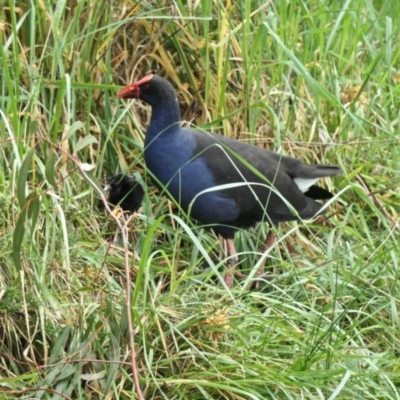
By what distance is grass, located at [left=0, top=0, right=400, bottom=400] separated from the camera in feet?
9.75

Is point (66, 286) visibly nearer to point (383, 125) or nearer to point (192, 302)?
point (192, 302)

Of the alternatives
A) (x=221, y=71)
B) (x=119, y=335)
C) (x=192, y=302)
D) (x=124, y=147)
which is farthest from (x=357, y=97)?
(x=119, y=335)

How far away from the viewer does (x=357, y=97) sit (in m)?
4.49

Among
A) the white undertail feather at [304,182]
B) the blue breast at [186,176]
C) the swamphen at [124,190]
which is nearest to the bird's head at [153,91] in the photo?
the blue breast at [186,176]

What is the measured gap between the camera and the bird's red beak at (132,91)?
414 centimetres

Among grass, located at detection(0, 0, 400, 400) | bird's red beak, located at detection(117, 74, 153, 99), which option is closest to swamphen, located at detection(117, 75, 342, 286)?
bird's red beak, located at detection(117, 74, 153, 99)

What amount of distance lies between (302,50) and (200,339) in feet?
6.36

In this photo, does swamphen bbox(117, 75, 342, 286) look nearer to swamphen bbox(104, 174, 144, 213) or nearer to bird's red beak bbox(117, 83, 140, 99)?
bird's red beak bbox(117, 83, 140, 99)

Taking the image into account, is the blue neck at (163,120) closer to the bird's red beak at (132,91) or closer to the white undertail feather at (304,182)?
the bird's red beak at (132,91)

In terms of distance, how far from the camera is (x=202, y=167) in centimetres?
421

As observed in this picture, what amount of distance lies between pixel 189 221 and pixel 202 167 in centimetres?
38

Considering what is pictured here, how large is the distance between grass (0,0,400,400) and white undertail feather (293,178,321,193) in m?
0.13

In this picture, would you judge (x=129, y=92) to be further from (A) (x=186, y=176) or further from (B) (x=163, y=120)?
(A) (x=186, y=176)

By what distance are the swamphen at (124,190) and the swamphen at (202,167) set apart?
0.10 meters
